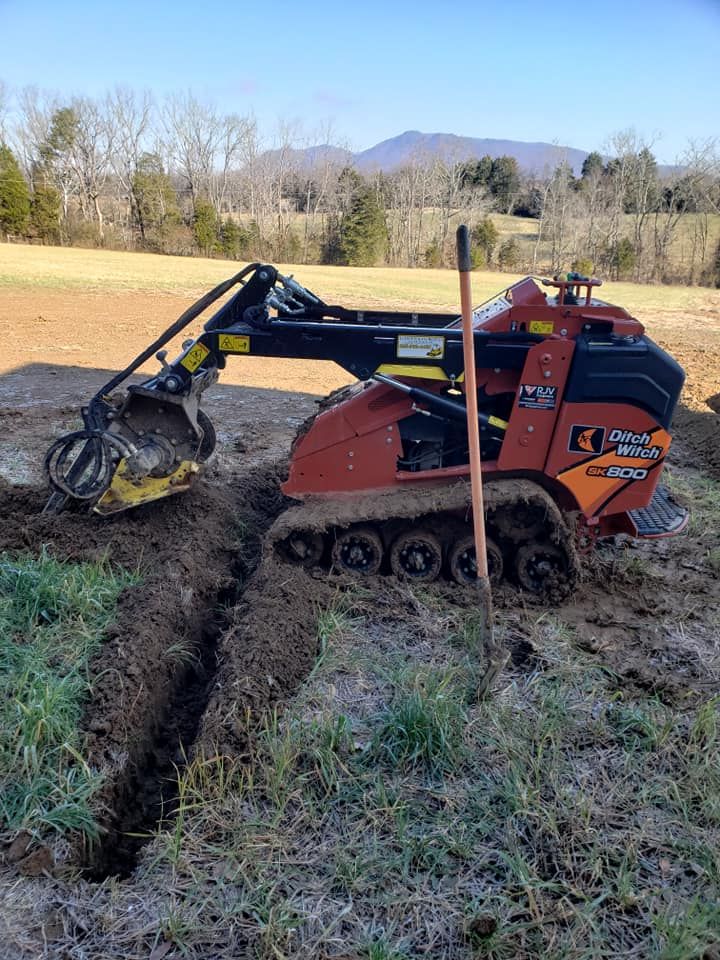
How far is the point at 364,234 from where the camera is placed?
37438 mm

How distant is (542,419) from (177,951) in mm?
3567

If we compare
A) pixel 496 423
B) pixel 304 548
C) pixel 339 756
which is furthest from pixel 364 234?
pixel 339 756

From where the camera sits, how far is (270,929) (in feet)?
8.46

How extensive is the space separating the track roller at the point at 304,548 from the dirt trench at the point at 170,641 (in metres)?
0.23

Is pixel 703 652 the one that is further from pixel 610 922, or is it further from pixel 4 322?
pixel 4 322

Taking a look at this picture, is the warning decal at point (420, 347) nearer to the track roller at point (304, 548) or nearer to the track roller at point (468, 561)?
the track roller at point (468, 561)

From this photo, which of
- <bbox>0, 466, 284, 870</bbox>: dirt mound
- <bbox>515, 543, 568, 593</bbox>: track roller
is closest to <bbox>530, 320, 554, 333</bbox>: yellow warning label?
<bbox>515, 543, 568, 593</bbox>: track roller

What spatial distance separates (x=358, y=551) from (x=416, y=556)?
1.32 ft

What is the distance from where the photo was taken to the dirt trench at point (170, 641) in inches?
130

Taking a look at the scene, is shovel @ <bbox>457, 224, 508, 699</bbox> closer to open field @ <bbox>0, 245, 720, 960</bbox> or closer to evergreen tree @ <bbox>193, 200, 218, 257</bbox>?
open field @ <bbox>0, 245, 720, 960</bbox>

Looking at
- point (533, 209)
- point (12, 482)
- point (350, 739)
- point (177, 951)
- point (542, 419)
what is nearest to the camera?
point (177, 951)

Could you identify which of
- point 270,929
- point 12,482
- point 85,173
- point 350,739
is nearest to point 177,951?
point 270,929

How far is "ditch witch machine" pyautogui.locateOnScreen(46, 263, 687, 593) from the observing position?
4.70 metres

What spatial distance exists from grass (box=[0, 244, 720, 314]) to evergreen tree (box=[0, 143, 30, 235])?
8.60 feet
